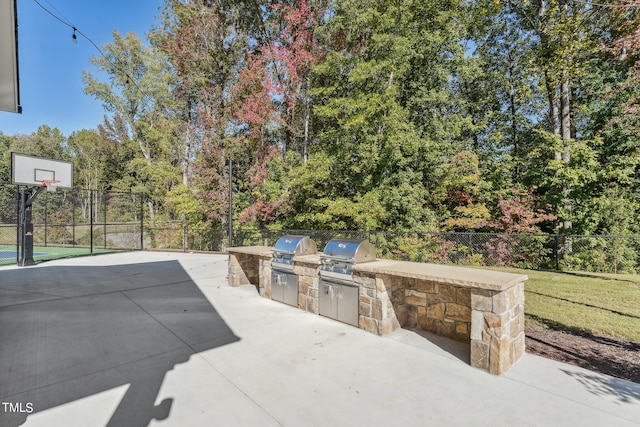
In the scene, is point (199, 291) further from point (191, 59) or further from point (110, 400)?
point (191, 59)

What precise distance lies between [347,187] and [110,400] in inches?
420

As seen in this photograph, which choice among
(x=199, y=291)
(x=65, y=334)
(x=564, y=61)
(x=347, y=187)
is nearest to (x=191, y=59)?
(x=347, y=187)

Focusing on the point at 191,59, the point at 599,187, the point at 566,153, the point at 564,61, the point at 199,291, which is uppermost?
the point at 191,59

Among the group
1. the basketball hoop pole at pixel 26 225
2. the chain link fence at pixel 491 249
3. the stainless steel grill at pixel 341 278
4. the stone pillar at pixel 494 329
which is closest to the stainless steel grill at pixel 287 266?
the stainless steel grill at pixel 341 278

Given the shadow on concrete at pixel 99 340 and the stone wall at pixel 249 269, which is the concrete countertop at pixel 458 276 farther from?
the stone wall at pixel 249 269

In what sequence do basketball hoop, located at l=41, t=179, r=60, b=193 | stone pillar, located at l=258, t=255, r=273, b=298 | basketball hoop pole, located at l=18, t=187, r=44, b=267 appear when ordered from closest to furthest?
stone pillar, located at l=258, t=255, r=273, b=298, basketball hoop pole, located at l=18, t=187, r=44, b=267, basketball hoop, located at l=41, t=179, r=60, b=193

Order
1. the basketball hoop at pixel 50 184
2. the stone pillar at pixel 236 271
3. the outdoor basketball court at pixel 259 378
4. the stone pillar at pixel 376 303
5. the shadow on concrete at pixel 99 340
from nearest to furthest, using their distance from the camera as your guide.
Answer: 1. the outdoor basketball court at pixel 259 378
2. the shadow on concrete at pixel 99 340
3. the stone pillar at pixel 376 303
4. the stone pillar at pixel 236 271
5. the basketball hoop at pixel 50 184

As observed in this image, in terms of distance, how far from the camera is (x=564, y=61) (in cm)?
995

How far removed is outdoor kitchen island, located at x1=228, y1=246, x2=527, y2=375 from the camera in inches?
111

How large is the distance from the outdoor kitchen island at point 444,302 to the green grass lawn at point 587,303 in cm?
158

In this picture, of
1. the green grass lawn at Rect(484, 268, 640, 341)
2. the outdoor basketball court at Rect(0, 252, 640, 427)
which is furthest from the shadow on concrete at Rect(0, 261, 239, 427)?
the green grass lawn at Rect(484, 268, 640, 341)

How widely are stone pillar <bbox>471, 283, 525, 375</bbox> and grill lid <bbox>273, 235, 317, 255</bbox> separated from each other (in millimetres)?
2756

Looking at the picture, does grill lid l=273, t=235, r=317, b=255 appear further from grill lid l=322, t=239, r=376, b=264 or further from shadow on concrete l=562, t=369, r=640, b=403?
shadow on concrete l=562, t=369, r=640, b=403

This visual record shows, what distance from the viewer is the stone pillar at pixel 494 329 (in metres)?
2.77
